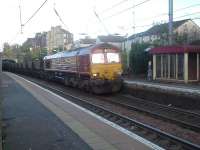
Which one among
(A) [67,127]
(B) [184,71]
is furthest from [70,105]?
(B) [184,71]

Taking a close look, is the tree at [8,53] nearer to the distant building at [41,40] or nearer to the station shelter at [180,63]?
the distant building at [41,40]

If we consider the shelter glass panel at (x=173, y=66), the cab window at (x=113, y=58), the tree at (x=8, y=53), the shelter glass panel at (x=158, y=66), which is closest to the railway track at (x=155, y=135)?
the cab window at (x=113, y=58)

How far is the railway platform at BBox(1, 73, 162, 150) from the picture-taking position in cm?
1020

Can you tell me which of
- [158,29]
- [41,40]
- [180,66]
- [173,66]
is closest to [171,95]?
[180,66]

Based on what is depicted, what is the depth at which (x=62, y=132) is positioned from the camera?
470 inches

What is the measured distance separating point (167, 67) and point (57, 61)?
966cm

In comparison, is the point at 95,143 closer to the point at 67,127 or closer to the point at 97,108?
the point at 67,127

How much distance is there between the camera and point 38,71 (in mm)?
51781

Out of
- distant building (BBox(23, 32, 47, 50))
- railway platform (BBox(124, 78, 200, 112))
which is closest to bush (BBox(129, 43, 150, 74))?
railway platform (BBox(124, 78, 200, 112))

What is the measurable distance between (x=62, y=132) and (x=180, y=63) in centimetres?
2088

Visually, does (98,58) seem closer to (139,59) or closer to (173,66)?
(173,66)

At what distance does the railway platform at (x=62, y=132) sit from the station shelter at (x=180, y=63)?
1493 cm

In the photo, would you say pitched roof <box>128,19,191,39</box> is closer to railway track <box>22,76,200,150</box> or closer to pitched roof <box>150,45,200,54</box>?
pitched roof <box>150,45,200,54</box>

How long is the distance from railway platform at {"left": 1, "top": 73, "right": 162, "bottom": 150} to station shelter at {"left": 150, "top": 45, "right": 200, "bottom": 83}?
49.0 feet
